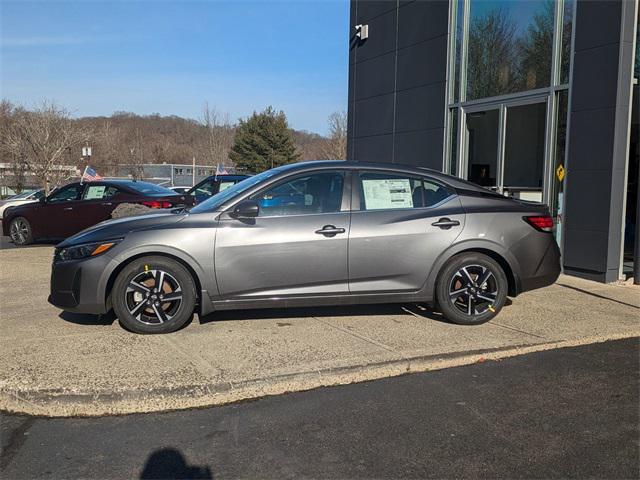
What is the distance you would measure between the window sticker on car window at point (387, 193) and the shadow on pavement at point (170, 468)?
10.0 ft

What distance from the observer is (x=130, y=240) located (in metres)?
5.02

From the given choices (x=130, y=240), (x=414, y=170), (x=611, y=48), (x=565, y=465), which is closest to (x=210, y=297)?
(x=130, y=240)

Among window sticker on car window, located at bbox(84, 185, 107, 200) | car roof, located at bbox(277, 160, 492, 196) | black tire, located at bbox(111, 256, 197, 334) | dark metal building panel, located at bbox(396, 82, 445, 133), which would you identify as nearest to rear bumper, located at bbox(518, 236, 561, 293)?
car roof, located at bbox(277, 160, 492, 196)

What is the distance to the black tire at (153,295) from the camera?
199 inches

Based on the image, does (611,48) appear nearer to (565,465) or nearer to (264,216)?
(264,216)

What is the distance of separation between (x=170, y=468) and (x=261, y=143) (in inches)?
2237

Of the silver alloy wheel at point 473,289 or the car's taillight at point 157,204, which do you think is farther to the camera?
the car's taillight at point 157,204

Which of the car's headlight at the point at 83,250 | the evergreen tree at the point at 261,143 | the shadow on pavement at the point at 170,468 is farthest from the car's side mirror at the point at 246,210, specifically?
the evergreen tree at the point at 261,143

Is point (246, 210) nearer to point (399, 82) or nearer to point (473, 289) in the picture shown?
point (473, 289)

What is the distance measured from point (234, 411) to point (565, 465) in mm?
2035

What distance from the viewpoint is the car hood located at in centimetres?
509

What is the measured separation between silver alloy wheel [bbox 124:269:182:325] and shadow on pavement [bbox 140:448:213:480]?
6.82 feet

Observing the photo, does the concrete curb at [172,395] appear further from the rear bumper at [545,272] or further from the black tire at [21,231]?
the black tire at [21,231]

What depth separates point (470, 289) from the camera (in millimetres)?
5562
